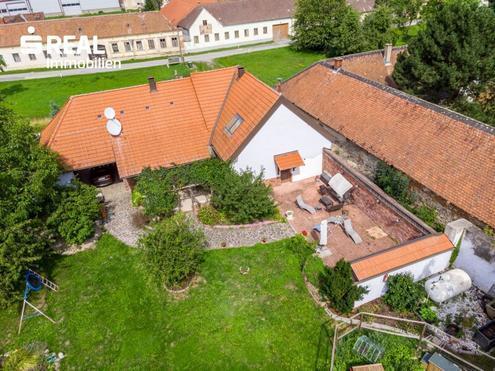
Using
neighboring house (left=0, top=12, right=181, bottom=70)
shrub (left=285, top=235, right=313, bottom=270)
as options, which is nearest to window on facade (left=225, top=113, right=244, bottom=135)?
shrub (left=285, top=235, right=313, bottom=270)

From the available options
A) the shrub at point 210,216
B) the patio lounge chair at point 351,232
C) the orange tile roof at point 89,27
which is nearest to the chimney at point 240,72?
the shrub at point 210,216

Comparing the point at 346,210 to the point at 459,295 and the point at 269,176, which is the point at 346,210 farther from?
the point at 459,295

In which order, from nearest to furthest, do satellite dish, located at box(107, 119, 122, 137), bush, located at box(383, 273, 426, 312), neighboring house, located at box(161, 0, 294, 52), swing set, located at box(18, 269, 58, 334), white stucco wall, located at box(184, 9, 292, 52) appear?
bush, located at box(383, 273, 426, 312) → swing set, located at box(18, 269, 58, 334) → satellite dish, located at box(107, 119, 122, 137) → white stucco wall, located at box(184, 9, 292, 52) → neighboring house, located at box(161, 0, 294, 52)

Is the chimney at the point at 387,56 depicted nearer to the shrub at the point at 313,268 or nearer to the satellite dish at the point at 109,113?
the shrub at the point at 313,268

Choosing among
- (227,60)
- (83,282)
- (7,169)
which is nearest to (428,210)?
(83,282)

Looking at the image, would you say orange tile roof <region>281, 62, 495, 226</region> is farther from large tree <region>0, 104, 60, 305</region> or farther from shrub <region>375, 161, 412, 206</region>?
large tree <region>0, 104, 60, 305</region>

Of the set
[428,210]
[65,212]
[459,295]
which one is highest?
[65,212]
